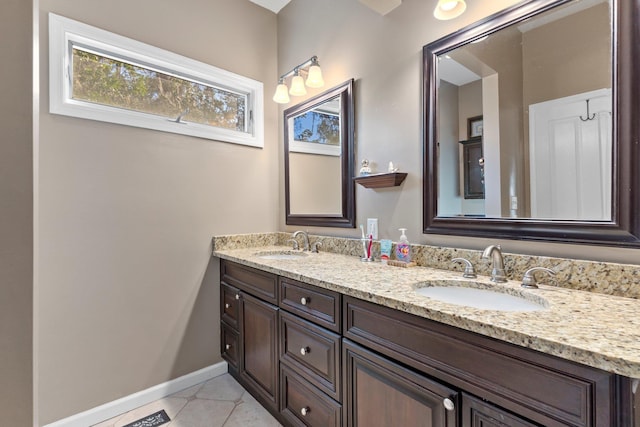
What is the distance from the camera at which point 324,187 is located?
6.96ft

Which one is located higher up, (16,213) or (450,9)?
(450,9)

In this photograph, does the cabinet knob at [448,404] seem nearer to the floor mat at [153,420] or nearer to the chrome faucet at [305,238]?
the chrome faucet at [305,238]

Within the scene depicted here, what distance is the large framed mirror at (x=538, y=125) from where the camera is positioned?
0.99 m

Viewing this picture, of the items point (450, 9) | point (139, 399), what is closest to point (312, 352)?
point (139, 399)

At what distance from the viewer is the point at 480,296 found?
116 cm

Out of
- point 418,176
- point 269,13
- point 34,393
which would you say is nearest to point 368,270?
point 418,176

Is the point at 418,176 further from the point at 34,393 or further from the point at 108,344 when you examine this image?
the point at 108,344

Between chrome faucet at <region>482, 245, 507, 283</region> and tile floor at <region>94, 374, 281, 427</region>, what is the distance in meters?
1.38

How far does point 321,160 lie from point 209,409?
68.6 inches

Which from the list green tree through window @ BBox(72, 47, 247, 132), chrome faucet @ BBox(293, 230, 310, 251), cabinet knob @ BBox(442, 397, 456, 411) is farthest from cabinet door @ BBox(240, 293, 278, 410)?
green tree through window @ BBox(72, 47, 247, 132)

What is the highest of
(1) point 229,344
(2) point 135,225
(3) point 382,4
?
(3) point 382,4

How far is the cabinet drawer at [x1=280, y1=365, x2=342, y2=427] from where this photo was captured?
4.08ft

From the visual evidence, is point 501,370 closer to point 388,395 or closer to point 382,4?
point 388,395

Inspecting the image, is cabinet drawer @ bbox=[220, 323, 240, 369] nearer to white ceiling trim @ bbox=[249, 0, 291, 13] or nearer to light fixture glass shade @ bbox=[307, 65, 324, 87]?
light fixture glass shade @ bbox=[307, 65, 324, 87]
